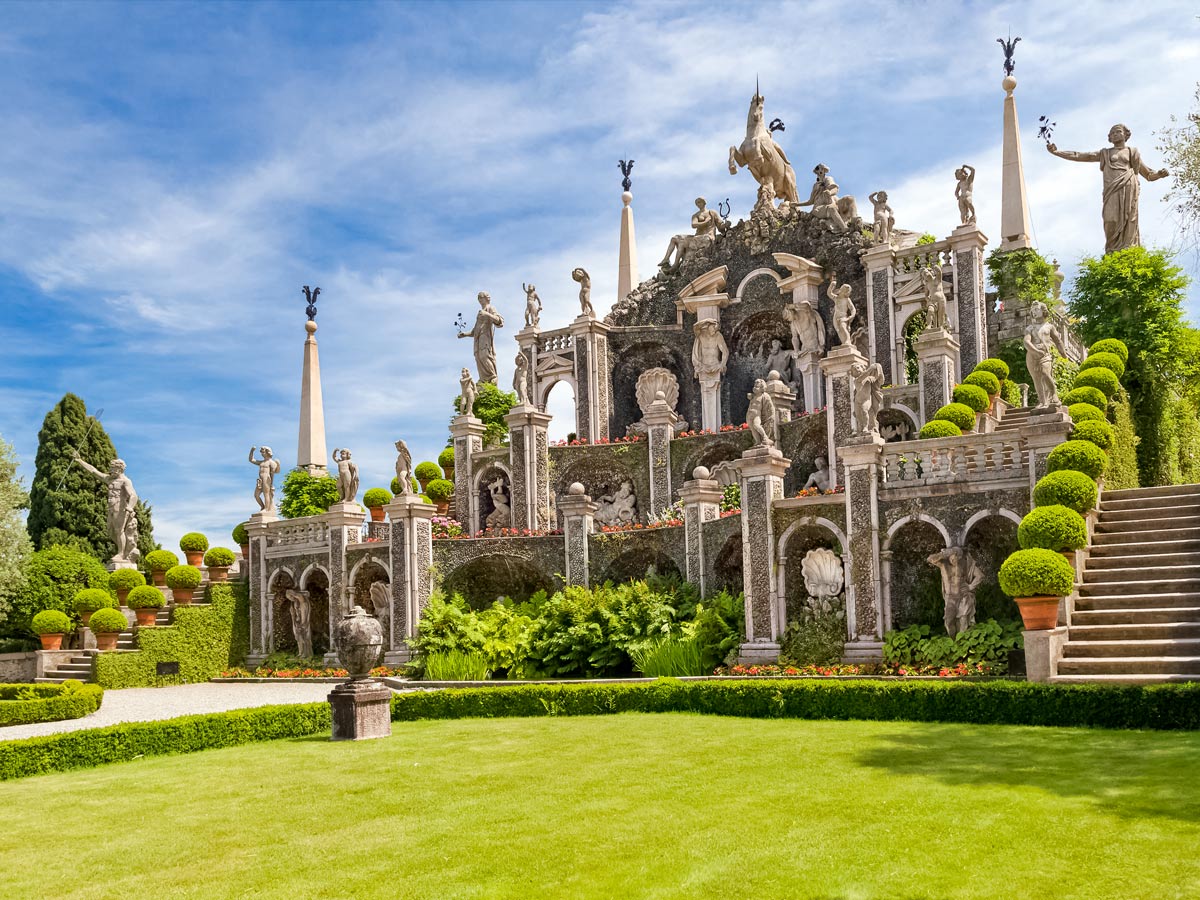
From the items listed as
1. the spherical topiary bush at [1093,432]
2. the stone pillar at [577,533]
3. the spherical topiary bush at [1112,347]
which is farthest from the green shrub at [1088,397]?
the stone pillar at [577,533]

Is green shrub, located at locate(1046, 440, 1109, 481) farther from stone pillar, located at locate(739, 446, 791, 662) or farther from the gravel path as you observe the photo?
the gravel path

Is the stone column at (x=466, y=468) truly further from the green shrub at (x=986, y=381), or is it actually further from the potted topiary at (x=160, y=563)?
the green shrub at (x=986, y=381)

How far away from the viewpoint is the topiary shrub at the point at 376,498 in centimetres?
3800

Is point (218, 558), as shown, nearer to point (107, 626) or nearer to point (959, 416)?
point (107, 626)

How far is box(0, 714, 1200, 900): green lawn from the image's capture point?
8031 millimetres

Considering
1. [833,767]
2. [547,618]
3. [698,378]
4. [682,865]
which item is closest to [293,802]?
[682,865]

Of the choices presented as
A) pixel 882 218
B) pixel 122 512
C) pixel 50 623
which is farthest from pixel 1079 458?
pixel 122 512

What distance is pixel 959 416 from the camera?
2408 centimetres

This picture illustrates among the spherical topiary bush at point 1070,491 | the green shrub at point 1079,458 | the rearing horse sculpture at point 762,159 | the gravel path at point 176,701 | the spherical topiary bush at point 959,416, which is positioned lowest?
the gravel path at point 176,701

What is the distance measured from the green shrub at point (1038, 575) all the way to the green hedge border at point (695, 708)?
2504 mm

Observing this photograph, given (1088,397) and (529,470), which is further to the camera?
(529,470)

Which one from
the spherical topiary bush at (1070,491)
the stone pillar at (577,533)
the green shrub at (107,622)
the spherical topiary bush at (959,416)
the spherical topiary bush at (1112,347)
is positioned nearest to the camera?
the spherical topiary bush at (1070,491)

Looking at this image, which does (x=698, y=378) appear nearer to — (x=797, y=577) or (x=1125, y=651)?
(x=797, y=577)

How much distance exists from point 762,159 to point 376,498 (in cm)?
1867
